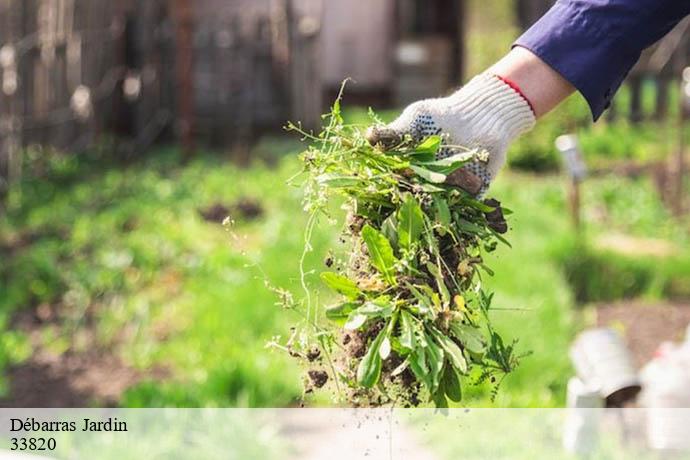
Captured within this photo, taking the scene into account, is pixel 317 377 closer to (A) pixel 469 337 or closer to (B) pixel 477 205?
(A) pixel 469 337

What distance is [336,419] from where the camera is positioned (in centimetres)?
466

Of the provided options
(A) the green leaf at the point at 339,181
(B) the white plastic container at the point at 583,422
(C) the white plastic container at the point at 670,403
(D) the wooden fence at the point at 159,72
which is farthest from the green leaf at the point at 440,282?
(D) the wooden fence at the point at 159,72

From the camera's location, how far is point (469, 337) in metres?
2.35

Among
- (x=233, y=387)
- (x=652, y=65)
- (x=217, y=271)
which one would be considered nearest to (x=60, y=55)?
(x=217, y=271)

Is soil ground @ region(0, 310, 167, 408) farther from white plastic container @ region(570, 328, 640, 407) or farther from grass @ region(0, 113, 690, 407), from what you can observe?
white plastic container @ region(570, 328, 640, 407)

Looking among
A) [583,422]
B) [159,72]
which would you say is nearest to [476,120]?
[583,422]

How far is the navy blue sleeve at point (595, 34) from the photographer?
2.59 metres

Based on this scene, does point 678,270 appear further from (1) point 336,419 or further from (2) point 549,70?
(2) point 549,70

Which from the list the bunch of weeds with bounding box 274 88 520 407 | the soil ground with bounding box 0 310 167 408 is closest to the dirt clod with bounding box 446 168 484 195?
the bunch of weeds with bounding box 274 88 520 407

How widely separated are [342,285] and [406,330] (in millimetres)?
175

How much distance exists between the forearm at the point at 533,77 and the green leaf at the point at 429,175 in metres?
0.35

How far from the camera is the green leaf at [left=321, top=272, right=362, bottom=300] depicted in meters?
2.40

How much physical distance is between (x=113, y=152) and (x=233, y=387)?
22.4ft

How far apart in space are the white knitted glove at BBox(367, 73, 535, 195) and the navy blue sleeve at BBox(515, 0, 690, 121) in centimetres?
11
